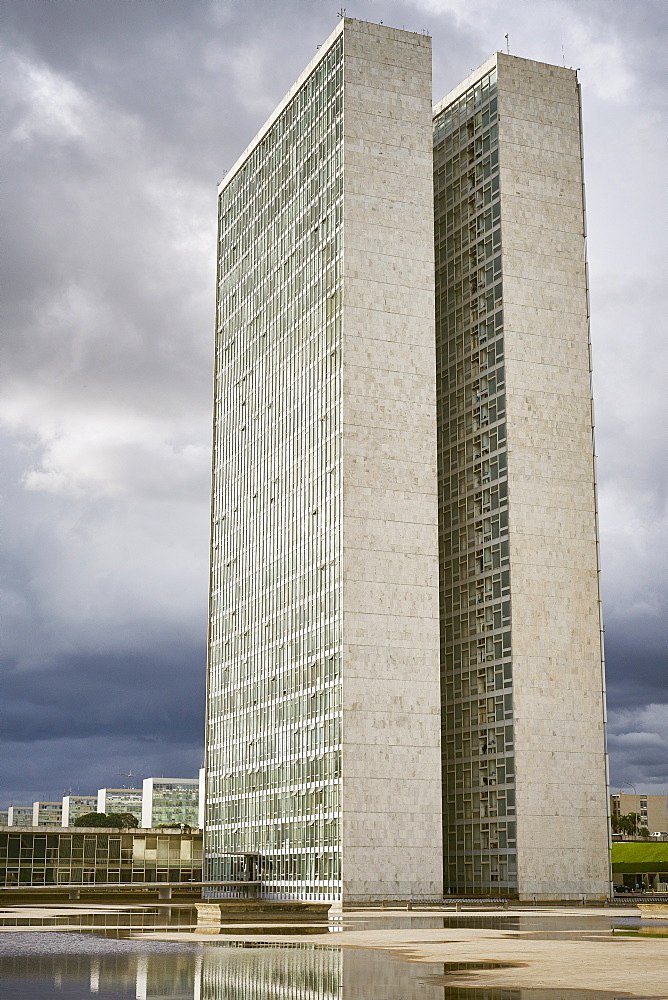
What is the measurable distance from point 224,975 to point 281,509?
83.6 meters

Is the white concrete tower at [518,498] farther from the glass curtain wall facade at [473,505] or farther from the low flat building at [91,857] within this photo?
the low flat building at [91,857]

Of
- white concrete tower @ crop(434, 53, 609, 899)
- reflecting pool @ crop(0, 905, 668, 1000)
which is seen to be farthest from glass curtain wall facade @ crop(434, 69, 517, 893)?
reflecting pool @ crop(0, 905, 668, 1000)

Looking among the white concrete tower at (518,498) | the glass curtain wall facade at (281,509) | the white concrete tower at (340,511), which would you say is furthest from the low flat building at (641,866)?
the white concrete tower at (340,511)

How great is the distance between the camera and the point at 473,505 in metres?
103

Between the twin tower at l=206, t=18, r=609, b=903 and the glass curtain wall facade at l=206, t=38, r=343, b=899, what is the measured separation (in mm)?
391

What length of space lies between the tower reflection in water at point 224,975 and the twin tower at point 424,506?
55714 mm

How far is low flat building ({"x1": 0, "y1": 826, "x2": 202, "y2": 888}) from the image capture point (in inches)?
4776

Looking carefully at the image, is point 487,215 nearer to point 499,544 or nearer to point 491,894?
point 499,544

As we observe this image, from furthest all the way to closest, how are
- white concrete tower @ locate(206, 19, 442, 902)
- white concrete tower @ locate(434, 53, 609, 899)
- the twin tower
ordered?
white concrete tower @ locate(434, 53, 609, 899) → the twin tower → white concrete tower @ locate(206, 19, 442, 902)

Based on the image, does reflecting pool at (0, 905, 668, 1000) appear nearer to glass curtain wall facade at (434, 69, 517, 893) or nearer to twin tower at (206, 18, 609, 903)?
twin tower at (206, 18, 609, 903)

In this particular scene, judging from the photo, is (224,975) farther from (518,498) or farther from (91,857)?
(91,857)

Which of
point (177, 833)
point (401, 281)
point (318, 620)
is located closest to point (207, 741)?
point (177, 833)

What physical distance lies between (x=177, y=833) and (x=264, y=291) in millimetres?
58408

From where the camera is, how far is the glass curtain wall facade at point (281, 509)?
96.7 meters
